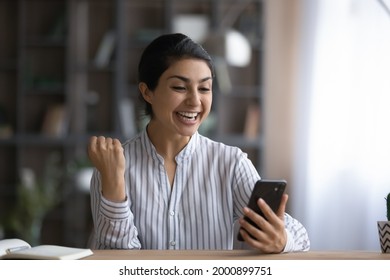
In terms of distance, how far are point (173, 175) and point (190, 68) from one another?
275 millimetres

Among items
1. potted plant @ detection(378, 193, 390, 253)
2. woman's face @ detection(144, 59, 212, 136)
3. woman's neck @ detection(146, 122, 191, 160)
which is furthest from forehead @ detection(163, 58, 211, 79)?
potted plant @ detection(378, 193, 390, 253)

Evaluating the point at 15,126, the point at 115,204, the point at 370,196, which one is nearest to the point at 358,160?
the point at 370,196

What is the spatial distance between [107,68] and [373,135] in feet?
8.18

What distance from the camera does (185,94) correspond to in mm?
1716

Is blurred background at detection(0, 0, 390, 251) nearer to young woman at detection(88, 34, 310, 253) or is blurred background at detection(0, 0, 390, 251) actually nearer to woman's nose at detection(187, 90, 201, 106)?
young woman at detection(88, 34, 310, 253)

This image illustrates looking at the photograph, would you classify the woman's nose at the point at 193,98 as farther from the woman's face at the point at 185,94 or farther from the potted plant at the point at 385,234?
the potted plant at the point at 385,234

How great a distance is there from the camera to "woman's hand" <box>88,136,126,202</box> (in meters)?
1.64

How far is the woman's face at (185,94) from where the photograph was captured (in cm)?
171

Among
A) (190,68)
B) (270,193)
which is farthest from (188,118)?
(270,193)

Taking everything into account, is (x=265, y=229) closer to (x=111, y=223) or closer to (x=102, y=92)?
(x=111, y=223)

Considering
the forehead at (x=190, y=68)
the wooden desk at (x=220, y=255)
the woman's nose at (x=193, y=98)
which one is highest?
the forehead at (x=190, y=68)

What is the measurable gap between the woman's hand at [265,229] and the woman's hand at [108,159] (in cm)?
28

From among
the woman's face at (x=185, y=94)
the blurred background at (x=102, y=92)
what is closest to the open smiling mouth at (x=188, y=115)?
the woman's face at (x=185, y=94)
